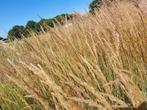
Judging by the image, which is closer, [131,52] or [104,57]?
[131,52]

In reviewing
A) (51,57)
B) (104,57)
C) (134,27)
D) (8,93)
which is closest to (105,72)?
(104,57)

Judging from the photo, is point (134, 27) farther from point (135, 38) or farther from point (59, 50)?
point (59, 50)

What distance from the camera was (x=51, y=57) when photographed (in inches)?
135

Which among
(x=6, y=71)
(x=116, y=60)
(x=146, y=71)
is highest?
(x=6, y=71)

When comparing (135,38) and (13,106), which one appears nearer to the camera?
(135,38)

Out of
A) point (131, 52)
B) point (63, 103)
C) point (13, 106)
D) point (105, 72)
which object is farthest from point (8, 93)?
point (63, 103)

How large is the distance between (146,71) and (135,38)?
48 centimetres

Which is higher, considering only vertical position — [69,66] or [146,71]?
[69,66]

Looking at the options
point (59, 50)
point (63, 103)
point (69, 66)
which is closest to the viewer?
point (63, 103)

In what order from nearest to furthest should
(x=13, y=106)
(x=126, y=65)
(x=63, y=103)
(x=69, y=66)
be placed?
1. (x=63, y=103)
2. (x=126, y=65)
3. (x=69, y=66)
4. (x=13, y=106)

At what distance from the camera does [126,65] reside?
9.12ft

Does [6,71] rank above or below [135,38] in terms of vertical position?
above

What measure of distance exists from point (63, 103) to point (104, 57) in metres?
1.47

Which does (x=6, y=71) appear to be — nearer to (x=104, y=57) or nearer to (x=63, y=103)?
(x=104, y=57)
